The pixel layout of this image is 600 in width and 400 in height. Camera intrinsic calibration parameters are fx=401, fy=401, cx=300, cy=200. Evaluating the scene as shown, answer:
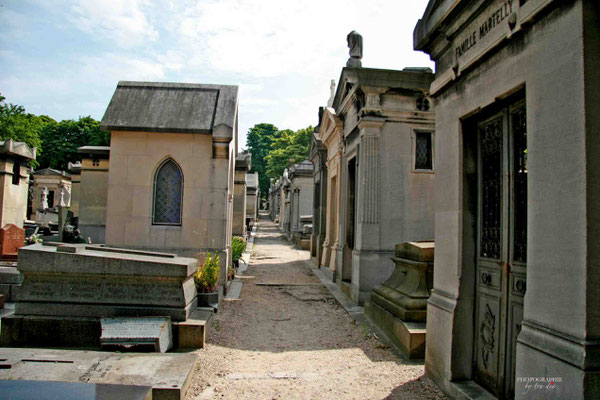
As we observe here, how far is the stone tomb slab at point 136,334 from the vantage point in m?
4.51

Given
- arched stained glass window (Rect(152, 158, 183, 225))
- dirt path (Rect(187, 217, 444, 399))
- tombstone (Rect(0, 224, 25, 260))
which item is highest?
arched stained glass window (Rect(152, 158, 183, 225))

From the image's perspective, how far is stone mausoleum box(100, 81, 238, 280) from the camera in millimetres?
8414

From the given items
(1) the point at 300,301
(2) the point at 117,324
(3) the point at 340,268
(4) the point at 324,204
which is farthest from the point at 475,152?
(4) the point at 324,204

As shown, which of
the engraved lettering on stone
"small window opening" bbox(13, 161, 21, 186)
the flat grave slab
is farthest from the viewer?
"small window opening" bbox(13, 161, 21, 186)

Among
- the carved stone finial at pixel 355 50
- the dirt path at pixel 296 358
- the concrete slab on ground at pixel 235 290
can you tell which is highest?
the carved stone finial at pixel 355 50

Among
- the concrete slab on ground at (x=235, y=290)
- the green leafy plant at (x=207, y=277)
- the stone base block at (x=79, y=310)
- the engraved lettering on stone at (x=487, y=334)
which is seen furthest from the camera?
the concrete slab on ground at (x=235, y=290)

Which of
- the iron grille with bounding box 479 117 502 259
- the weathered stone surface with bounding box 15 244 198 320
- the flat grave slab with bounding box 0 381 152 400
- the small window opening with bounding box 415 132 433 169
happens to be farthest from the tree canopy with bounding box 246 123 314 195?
the flat grave slab with bounding box 0 381 152 400

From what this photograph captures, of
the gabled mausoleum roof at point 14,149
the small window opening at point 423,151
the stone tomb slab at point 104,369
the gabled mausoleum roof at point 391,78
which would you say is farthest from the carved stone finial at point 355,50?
the gabled mausoleum roof at point 14,149

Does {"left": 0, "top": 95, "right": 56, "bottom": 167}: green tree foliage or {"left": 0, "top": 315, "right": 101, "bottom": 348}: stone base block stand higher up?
{"left": 0, "top": 95, "right": 56, "bottom": 167}: green tree foliage

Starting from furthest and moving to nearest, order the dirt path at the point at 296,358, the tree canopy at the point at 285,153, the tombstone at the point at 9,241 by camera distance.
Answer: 1. the tree canopy at the point at 285,153
2. the tombstone at the point at 9,241
3. the dirt path at the point at 296,358

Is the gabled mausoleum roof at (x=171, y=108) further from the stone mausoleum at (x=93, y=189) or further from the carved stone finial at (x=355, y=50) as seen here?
the stone mausoleum at (x=93, y=189)

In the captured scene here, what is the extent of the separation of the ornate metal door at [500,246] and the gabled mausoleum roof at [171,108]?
18.7 feet

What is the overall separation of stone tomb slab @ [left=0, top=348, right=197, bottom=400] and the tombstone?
19.8ft

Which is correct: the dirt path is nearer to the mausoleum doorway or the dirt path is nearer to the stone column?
the mausoleum doorway
